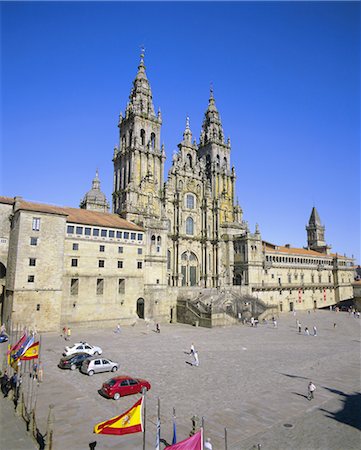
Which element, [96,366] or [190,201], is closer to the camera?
[96,366]

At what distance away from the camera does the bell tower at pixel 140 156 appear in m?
63.3

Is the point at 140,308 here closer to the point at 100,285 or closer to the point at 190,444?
the point at 100,285

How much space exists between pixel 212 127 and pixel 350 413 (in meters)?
75.3

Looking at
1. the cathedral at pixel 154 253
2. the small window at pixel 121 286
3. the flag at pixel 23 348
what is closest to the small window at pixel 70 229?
the cathedral at pixel 154 253

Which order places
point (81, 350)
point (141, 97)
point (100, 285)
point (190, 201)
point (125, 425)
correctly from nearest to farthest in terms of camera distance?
point (125, 425) → point (81, 350) → point (100, 285) → point (141, 97) → point (190, 201)

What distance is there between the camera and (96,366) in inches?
944

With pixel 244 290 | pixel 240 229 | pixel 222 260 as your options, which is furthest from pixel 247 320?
pixel 240 229

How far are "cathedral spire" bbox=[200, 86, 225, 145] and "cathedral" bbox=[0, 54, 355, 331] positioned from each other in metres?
0.36

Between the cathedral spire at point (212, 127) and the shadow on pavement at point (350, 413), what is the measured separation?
224 feet

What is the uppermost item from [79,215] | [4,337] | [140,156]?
[140,156]

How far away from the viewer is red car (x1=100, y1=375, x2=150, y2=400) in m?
19.4

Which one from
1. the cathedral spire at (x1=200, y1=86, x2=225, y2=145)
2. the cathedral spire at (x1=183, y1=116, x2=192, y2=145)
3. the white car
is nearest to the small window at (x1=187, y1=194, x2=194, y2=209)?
the cathedral spire at (x1=183, y1=116, x2=192, y2=145)

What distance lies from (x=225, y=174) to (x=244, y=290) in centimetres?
2925

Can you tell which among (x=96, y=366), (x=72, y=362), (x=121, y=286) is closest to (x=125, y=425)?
(x=96, y=366)
